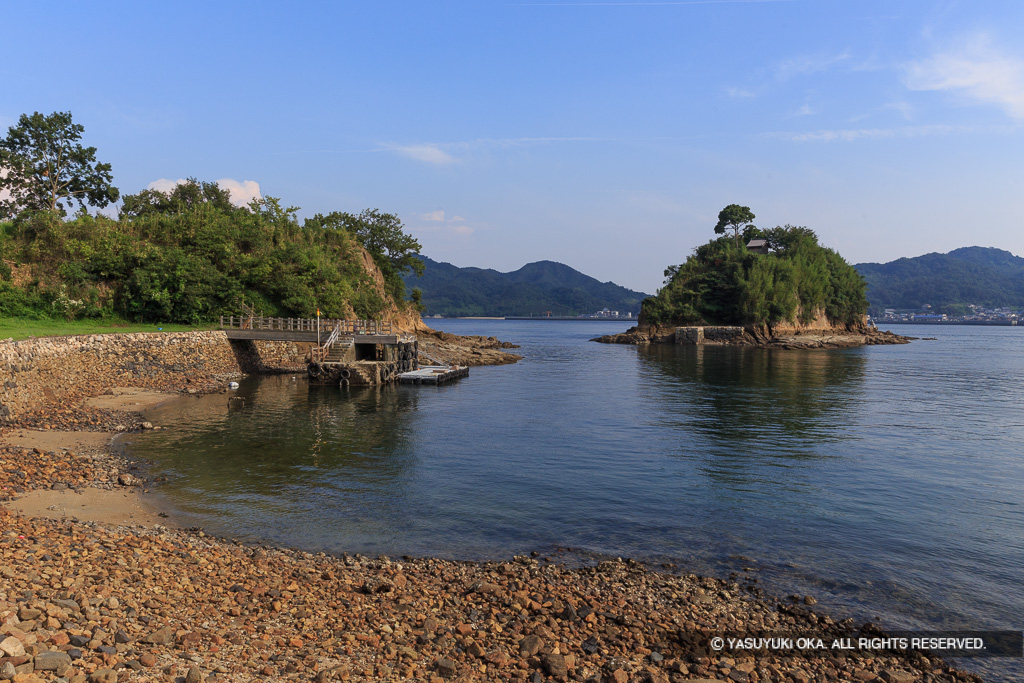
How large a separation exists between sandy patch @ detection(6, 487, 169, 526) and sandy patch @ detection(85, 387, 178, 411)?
16.4 m

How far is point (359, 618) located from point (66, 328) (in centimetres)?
4234

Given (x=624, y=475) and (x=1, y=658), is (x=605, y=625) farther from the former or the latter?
(x=624, y=475)

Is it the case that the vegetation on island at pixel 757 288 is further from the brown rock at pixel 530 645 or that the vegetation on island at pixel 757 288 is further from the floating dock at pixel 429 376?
the brown rock at pixel 530 645

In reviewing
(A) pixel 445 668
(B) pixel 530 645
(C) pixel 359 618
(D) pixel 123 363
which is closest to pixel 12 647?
(C) pixel 359 618

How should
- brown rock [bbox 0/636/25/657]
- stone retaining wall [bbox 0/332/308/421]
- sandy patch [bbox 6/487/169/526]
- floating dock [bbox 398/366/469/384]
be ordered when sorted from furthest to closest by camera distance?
floating dock [bbox 398/366/469/384]
stone retaining wall [bbox 0/332/308/421]
sandy patch [bbox 6/487/169/526]
brown rock [bbox 0/636/25/657]

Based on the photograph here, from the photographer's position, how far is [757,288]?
414 feet

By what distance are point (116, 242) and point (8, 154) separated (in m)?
23.0

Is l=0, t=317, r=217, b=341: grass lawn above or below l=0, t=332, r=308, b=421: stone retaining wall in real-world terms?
above

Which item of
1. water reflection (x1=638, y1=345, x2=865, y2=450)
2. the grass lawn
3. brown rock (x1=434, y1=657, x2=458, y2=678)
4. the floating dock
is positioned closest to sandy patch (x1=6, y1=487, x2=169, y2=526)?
brown rock (x1=434, y1=657, x2=458, y2=678)

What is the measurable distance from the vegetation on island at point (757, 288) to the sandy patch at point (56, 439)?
4817 inches

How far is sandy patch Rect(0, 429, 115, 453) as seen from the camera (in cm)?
2183

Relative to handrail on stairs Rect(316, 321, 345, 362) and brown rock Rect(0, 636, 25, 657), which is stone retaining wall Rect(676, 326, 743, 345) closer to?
handrail on stairs Rect(316, 321, 345, 362)

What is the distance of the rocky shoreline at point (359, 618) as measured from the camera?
7.96 metres

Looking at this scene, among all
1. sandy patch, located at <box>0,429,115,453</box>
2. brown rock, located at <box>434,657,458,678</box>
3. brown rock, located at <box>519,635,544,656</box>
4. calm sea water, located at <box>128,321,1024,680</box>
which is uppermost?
sandy patch, located at <box>0,429,115,453</box>
